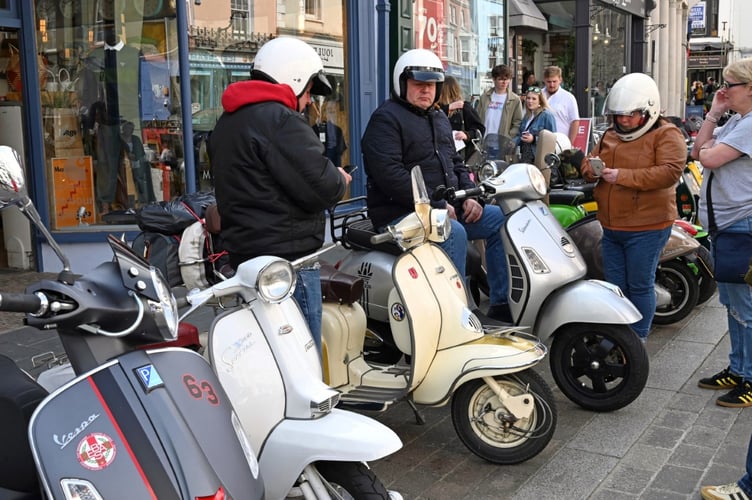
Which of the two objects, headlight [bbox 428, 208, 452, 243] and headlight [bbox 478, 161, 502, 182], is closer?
headlight [bbox 428, 208, 452, 243]

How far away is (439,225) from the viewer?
407cm

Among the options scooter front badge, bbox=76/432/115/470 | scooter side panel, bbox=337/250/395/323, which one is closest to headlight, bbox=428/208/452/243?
scooter side panel, bbox=337/250/395/323

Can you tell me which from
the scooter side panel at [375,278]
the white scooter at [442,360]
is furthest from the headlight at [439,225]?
the scooter side panel at [375,278]

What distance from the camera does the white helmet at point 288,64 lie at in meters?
3.62

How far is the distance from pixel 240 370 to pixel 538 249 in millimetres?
2223

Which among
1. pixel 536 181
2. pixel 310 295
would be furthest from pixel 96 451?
pixel 536 181

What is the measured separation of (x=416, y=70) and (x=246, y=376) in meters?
2.29

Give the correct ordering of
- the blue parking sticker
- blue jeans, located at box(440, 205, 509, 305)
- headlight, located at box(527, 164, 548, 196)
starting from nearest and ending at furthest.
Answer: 1. the blue parking sticker
2. headlight, located at box(527, 164, 548, 196)
3. blue jeans, located at box(440, 205, 509, 305)

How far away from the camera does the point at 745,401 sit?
4656 millimetres

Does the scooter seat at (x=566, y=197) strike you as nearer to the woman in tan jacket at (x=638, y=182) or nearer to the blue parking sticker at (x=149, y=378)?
the woman in tan jacket at (x=638, y=182)

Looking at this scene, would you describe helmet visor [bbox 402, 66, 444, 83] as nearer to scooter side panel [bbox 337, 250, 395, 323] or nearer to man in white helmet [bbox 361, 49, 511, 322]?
man in white helmet [bbox 361, 49, 511, 322]

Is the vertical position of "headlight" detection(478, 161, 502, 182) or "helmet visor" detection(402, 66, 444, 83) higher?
"helmet visor" detection(402, 66, 444, 83)

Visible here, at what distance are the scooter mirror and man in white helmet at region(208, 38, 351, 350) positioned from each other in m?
1.26

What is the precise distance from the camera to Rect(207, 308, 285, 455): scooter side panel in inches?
116
